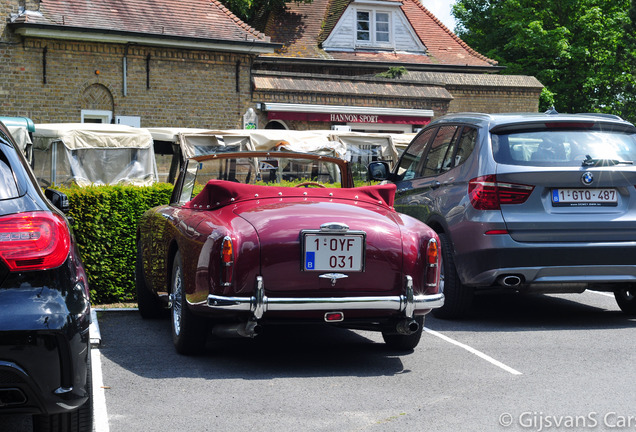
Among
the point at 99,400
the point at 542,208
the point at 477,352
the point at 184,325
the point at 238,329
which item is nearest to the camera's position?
the point at 99,400

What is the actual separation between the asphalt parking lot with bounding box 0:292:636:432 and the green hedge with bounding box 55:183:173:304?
1318mm

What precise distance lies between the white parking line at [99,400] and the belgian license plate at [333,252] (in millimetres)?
1481

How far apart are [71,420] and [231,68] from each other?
29.7 metres

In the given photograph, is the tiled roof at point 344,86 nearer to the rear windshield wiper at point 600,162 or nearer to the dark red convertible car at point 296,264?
the rear windshield wiper at point 600,162

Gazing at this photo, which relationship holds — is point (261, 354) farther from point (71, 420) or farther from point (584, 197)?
point (584, 197)

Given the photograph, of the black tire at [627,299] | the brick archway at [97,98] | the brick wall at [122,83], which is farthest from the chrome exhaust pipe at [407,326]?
the brick archway at [97,98]

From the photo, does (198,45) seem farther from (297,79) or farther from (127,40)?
(297,79)

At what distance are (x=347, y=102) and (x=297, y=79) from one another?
2.16 meters

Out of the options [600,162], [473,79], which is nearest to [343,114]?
[473,79]

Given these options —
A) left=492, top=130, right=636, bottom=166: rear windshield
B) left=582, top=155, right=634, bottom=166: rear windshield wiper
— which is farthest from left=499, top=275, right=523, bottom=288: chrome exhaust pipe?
left=582, top=155, right=634, bottom=166: rear windshield wiper

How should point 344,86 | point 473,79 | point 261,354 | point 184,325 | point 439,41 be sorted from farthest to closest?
point 439,41, point 473,79, point 344,86, point 261,354, point 184,325

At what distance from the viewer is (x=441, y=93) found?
3794 cm

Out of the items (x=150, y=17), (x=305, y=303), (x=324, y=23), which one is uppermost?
(x=150, y=17)

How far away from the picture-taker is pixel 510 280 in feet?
25.4
